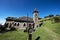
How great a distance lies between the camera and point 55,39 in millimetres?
31875

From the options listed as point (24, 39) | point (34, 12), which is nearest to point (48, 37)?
point (24, 39)

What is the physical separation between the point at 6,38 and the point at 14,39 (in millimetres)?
3064

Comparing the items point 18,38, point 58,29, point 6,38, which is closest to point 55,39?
point 58,29

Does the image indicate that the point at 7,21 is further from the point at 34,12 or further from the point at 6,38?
the point at 6,38

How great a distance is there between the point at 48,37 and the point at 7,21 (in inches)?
1156

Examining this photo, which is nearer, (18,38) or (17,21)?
(18,38)

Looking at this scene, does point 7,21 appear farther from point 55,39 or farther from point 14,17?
point 55,39

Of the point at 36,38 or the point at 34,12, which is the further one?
the point at 34,12

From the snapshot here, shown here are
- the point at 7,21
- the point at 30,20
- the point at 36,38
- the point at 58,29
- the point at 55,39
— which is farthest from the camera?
the point at 30,20

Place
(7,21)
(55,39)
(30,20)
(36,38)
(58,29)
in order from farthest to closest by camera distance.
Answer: (30,20) < (7,21) < (58,29) < (36,38) < (55,39)

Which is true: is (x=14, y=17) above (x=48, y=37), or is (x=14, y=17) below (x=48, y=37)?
above

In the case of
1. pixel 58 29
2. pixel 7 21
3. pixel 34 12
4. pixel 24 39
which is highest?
pixel 34 12

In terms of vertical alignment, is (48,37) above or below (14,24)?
below

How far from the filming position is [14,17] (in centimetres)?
5816
